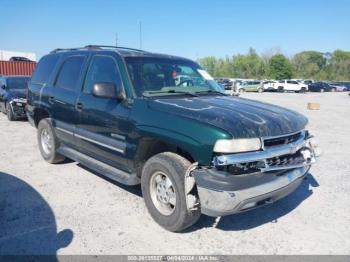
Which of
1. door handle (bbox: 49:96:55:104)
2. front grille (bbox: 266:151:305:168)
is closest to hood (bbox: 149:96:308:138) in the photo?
front grille (bbox: 266:151:305:168)

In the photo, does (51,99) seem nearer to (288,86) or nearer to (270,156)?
(270,156)

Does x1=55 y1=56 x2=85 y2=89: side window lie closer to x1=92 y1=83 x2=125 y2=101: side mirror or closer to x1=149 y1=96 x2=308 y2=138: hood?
x1=92 y1=83 x2=125 y2=101: side mirror

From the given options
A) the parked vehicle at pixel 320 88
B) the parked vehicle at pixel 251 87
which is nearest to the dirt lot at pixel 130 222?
the parked vehicle at pixel 251 87

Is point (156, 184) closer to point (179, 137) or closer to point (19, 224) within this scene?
point (179, 137)

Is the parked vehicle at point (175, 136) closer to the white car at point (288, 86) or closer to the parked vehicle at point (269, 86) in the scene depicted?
the parked vehicle at point (269, 86)

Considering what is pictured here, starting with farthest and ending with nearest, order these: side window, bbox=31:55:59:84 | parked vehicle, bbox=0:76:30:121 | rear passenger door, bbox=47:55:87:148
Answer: parked vehicle, bbox=0:76:30:121 < side window, bbox=31:55:59:84 < rear passenger door, bbox=47:55:87:148

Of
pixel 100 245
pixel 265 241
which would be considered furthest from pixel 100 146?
pixel 265 241

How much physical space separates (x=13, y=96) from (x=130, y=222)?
363 inches

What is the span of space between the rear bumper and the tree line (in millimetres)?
78002

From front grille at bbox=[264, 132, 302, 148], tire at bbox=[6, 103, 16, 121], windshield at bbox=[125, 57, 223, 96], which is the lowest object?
tire at bbox=[6, 103, 16, 121]

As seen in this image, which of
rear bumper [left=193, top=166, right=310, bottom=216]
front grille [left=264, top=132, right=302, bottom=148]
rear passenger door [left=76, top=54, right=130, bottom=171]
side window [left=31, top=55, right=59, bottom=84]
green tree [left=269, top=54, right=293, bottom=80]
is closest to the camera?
rear bumper [left=193, top=166, right=310, bottom=216]

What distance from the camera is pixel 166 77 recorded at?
4.48 metres

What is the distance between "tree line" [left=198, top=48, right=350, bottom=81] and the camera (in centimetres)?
8731

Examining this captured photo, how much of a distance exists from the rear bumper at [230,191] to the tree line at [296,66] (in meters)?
78.0
